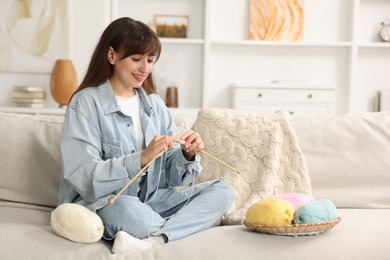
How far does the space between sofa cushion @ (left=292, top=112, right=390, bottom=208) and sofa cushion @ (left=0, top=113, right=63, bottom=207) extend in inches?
38.8

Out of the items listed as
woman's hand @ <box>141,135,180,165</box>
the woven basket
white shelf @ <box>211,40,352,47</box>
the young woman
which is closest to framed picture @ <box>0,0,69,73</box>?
white shelf @ <box>211,40,352,47</box>

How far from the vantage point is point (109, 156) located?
235cm

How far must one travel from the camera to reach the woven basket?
2.07 meters

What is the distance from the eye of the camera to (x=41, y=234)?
6.80 feet

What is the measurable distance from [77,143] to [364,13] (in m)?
3.70

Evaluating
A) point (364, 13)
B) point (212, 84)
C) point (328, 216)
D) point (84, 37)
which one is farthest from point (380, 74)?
point (328, 216)

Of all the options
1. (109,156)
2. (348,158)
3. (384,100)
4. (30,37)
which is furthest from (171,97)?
(109,156)

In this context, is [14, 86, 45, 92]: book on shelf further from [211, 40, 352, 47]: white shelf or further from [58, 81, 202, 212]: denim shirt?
[58, 81, 202, 212]: denim shirt

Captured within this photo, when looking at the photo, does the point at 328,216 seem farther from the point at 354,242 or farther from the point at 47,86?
the point at 47,86

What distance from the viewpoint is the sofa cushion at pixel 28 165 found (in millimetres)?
2496

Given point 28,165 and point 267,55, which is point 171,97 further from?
point 28,165

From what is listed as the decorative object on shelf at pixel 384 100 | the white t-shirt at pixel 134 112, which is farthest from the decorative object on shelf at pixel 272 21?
the white t-shirt at pixel 134 112

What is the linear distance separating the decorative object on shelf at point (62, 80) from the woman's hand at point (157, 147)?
9.30ft

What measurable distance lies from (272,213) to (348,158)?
749 mm
